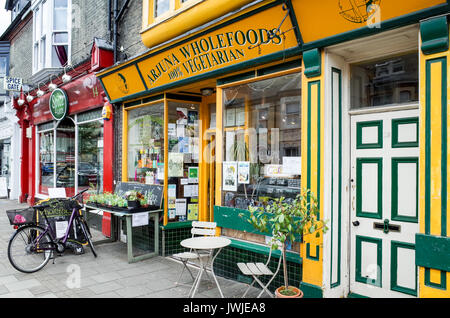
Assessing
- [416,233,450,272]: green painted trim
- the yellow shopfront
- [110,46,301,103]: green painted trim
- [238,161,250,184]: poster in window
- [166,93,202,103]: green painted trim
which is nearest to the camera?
[416,233,450,272]: green painted trim

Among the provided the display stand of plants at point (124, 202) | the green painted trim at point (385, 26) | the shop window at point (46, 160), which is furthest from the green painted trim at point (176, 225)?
the shop window at point (46, 160)

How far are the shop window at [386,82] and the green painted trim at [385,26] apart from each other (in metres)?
0.61

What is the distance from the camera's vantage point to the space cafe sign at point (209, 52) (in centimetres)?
472

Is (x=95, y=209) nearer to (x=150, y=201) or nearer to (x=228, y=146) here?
(x=150, y=201)

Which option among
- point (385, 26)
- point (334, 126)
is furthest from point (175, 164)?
point (385, 26)

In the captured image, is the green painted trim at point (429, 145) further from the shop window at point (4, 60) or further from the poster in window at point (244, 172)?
the shop window at point (4, 60)

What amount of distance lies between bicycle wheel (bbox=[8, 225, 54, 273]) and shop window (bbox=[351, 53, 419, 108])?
561 cm

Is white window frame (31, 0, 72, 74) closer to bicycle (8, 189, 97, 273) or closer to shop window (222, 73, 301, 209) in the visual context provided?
bicycle (8, 189, 97, 273)

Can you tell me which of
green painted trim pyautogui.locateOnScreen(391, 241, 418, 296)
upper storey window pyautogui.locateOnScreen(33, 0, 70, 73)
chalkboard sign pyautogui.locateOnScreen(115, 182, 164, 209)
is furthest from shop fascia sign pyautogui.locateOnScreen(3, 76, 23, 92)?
green painted trim pyautogui.locateOnScreen(391, 241, 418, 296)

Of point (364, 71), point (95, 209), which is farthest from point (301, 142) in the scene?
point (95, 209)

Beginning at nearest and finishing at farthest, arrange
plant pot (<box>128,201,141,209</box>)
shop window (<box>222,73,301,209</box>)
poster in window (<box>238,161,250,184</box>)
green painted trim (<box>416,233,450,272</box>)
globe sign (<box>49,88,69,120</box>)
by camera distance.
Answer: green painted trim (<box>416,233,450,272</box>), shop window (<box>222,73,301,209</box>), poster in window (<box>238,161,250,184</box>), plant pot (<box>128,201,141,209</box>), globe sign (<box>49,88,69,120</box>)

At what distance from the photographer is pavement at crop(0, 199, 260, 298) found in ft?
16.6

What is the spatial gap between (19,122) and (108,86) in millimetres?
9265

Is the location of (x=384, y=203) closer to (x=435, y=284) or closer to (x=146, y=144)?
(x=435, y=284)
